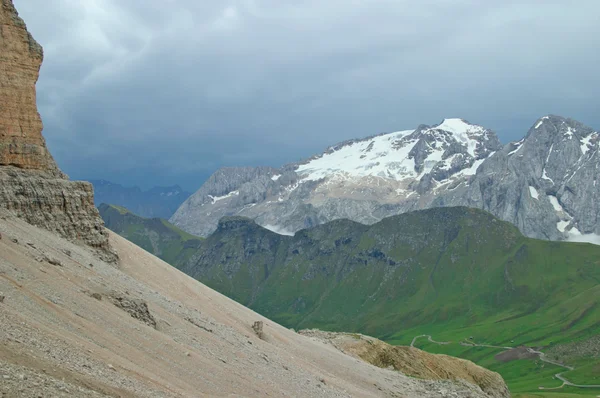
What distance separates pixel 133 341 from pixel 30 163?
3285 centimetres

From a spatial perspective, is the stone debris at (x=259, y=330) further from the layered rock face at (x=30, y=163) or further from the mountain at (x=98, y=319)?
the layered rock face at (x=30, y=163)

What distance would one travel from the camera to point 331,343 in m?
98.9

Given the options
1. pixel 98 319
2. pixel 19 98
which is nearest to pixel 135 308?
pixel 98 319

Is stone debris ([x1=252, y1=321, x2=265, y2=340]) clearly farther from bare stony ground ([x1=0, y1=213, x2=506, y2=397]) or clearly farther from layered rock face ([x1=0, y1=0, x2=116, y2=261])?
layered rock face ([x1=0, y1=0, x2=116, y2=261])

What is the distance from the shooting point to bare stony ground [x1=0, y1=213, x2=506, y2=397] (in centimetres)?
3597

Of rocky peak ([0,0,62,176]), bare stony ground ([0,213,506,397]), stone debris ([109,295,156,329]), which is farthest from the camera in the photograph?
rocky peak ([0,0,62,176])

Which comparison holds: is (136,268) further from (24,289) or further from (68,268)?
(24,289)

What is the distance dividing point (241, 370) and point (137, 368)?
1483 centimetres

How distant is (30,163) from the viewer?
72438 mm

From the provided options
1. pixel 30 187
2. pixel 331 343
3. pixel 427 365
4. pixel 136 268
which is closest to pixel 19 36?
pixel 30 187

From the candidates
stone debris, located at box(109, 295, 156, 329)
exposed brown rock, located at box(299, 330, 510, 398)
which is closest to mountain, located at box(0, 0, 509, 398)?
stone debris, located at box(109, 295, 156, 329)

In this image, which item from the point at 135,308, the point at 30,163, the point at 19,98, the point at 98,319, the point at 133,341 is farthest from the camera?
the point at 19,98

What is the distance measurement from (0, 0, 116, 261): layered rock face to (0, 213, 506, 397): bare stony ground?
330 centimetres

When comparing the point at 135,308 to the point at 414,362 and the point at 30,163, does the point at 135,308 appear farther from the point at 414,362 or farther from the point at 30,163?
the point at 414,362
